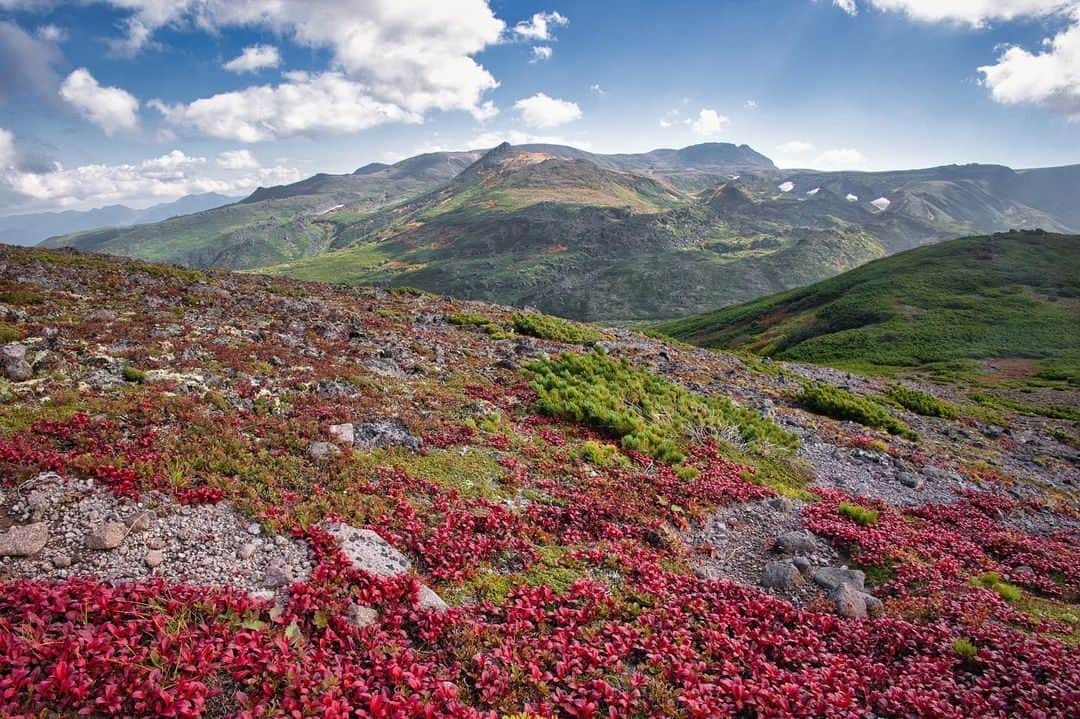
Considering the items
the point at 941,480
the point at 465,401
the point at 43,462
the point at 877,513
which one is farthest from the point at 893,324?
the point at 43,462

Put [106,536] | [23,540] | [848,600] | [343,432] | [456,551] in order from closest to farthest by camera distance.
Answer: [23,540]
[106,536]
[456,551]
[848,600]
[343,432]

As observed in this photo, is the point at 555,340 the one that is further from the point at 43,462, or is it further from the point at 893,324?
the point at 893,324

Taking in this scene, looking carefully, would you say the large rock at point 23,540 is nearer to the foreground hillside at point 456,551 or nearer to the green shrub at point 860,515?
the foreground hillside at point 456,551

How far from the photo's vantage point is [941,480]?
21.8 m

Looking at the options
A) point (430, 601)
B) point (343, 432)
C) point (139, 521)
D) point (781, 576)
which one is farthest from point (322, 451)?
point (781, 576)

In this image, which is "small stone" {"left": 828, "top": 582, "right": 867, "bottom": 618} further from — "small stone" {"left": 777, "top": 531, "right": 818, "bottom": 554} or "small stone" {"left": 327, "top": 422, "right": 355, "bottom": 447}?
"small stone" {"left": 327, "top": 422, "right": 355, "bottom": 447}

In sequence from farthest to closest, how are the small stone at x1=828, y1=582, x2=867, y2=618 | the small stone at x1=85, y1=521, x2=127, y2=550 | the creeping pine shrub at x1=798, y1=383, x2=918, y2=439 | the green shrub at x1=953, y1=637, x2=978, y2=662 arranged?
the creeping pine shrub at x1=798, y1=383, x2=918, y2=439 < the small stone at x1=828, y1=582, x2=867, y2=618 < the green shrub at x1=953, y1=637, x2=978, y2=662 < the small stone at x1=85, y1=521, x2=127, y2=550

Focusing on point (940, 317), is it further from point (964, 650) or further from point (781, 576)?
point (964, 650)

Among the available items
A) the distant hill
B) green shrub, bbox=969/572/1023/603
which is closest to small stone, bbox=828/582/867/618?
green shrub, bbox=969/572/1023/603

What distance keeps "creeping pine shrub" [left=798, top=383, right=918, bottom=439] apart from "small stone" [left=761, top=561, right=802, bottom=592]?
880 inches

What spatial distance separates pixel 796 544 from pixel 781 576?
6.38 ft

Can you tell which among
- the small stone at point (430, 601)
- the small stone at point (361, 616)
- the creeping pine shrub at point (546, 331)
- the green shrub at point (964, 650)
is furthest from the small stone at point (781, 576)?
the creeping pine shrub at point (546, 331)

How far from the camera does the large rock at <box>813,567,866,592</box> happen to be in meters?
11.7

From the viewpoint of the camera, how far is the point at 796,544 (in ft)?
43.8
